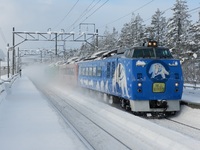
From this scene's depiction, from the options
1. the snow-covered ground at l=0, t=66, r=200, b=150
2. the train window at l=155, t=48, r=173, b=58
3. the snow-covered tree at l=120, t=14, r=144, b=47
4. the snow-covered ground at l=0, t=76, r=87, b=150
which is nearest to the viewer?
the snow-covered ground at l=0, t=76, r=87, b=150

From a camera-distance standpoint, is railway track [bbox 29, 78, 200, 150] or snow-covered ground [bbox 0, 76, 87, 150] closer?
snow-covered ground [bbox 0, 76, 87, 150]

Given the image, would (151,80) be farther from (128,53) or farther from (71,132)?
(71,132)

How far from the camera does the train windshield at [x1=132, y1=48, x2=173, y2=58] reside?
1633cm

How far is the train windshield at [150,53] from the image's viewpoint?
1633 cm

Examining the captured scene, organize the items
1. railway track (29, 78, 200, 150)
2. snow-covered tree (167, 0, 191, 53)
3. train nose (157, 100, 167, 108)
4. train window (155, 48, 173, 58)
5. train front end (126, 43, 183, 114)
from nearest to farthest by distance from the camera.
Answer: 1. railway track (29, 78, 200, 150)
2. train front end (126, 43, 183, 114)
3. train nose (157, 100, 167, 108)
4. train window (155, 48, 173, 58)
5. snow-covered tree (167, 0, 191, 53)

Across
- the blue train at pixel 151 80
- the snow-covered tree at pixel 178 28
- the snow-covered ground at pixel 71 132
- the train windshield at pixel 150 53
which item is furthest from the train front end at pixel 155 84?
Answer: the snow-covered tree at pixel 178 28

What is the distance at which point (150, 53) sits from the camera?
16.5 m

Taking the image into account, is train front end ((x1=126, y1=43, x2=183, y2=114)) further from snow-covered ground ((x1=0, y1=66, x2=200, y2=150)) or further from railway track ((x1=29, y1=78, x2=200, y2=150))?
railway track ((x1=29, y1=78, x2=200, y2=150))

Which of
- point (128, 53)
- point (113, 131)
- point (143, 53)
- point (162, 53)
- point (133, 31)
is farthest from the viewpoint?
point (133, 31)

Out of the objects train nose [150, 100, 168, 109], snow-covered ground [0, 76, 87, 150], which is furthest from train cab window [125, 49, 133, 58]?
snow-covered ground [0, 76, 87, 150]

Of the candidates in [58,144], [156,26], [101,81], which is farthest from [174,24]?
[58,144]

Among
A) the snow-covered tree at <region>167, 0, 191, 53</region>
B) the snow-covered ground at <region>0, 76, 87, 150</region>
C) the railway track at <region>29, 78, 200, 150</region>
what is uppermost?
the snow-covered tree at <region>167, 0, 191, 53</region>

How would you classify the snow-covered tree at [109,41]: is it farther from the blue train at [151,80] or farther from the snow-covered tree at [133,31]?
the blue train at [151,80]

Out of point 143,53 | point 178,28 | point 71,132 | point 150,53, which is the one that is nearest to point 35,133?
point 71,132
